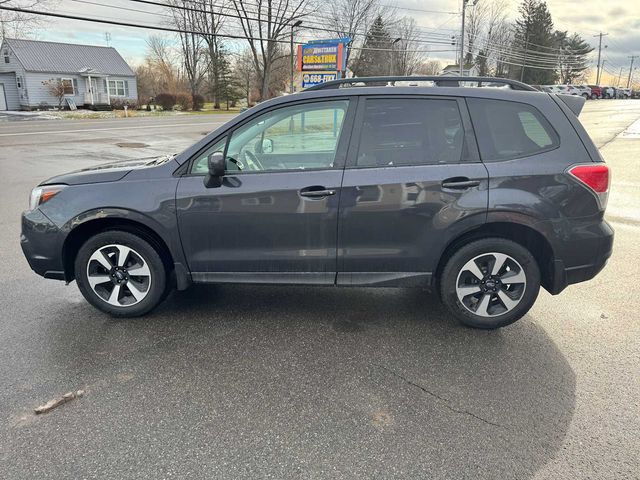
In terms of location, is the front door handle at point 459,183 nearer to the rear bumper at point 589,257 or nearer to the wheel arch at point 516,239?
the wheel arch at point 516,239

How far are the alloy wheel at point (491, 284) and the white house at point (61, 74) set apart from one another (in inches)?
1786

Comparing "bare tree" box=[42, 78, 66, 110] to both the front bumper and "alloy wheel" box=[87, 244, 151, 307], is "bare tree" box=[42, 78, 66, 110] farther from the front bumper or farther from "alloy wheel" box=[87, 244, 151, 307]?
"alloy wheel" box=[87, 244, 151, 307]

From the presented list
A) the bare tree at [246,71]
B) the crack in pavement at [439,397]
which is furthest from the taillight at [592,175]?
the bare tree at [246,71]

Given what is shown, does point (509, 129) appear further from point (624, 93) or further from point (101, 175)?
point (624, 93)

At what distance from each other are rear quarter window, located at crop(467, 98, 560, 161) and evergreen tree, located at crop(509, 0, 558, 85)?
82.3 meters

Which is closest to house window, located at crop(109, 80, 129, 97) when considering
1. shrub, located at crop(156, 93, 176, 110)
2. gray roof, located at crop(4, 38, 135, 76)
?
gray roof, located at crop(4, 38, 135, 76)

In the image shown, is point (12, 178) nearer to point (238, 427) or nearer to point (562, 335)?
point (238, 427)

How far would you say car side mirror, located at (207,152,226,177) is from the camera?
3523mm

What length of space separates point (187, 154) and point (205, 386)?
1.74 meters

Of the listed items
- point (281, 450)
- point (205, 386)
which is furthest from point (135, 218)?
point (281, 450)

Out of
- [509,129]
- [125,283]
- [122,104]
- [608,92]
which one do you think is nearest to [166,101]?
[122,104]

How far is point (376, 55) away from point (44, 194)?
6706cm

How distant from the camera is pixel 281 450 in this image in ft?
8.28

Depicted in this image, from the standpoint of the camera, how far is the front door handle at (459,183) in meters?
3.51
